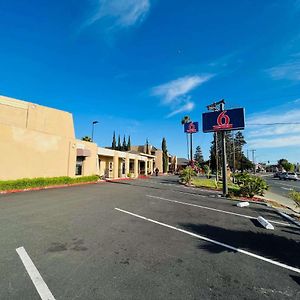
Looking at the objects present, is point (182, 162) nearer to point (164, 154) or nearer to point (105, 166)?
point (164, 154)

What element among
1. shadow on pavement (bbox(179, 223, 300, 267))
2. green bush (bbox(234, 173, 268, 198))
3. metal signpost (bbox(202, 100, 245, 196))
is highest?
metal signpost (bbox(202, 100, 245, 196))

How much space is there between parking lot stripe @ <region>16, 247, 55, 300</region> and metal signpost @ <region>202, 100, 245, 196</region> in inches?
546

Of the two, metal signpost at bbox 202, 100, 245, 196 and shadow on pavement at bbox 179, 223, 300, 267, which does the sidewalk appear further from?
shadow on pavement at bbox 179, 223, 300, 267

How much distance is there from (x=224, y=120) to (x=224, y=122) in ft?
0.54

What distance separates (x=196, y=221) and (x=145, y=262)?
407 cm

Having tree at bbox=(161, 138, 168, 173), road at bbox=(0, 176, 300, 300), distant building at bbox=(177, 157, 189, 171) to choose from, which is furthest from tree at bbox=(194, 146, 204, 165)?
road at bbox=(0, 176, 300, 300)

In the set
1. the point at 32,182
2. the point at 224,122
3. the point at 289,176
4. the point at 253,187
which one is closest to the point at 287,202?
the point at 253,187

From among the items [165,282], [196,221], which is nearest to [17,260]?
[165,282]

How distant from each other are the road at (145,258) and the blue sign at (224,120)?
31.2 ft

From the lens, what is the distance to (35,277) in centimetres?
376

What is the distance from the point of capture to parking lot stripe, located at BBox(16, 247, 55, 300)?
3.27m

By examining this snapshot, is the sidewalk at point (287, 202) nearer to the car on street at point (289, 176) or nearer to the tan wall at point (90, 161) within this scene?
the tan wall at point (90, 161)

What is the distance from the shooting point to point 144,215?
8734 millimetres

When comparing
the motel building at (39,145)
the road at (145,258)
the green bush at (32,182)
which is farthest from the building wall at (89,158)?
the road at (145,258)
